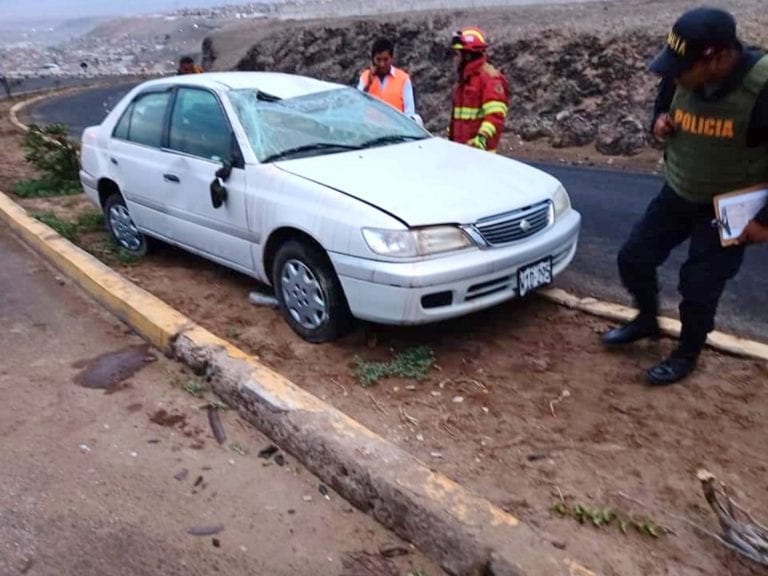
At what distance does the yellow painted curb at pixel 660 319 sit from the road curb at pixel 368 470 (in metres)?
1.90

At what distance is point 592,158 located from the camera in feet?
38.2

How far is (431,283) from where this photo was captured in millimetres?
4113

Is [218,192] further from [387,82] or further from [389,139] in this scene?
[387,82]

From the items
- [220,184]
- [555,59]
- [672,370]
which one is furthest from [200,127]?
[555,59]

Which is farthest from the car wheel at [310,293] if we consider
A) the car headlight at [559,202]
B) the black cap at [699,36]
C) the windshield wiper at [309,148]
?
the black cap at [699,36]

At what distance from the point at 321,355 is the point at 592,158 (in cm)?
812

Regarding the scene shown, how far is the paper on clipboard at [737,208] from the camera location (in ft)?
11.5

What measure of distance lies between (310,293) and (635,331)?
1.80 m

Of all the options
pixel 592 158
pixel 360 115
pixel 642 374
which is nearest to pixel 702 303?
pixel 642 374

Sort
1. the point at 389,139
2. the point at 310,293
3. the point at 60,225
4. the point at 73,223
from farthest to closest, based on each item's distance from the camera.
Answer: the point at 73,223
the point at 60,225
the point at 389,139
the point at 310,293

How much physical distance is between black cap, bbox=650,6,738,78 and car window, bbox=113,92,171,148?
3.76 m

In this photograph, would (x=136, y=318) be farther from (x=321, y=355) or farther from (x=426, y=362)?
(x=426, y=362)

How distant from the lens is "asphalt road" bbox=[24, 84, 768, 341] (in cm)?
499

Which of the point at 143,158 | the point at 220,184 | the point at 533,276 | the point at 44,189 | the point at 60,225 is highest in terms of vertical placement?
the point at 220,184
